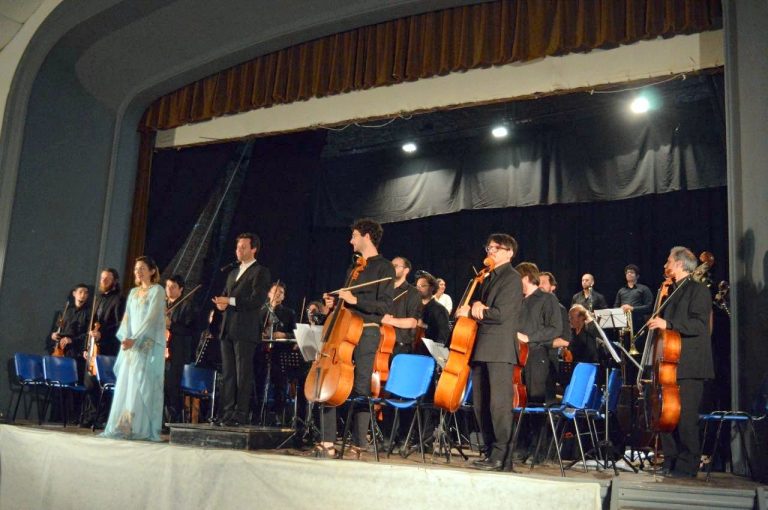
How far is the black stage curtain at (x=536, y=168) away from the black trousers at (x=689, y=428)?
3.28 m

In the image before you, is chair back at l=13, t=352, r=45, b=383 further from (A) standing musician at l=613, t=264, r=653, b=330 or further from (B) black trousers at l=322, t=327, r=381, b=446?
(A) standing musician at l=613, t=264, r=653, b=330

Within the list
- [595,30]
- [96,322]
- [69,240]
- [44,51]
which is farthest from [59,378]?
[595,30]

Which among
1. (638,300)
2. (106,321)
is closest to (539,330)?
(638,300)

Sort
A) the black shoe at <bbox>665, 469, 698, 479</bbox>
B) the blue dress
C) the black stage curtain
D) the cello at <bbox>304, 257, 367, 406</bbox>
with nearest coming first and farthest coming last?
the cello at <bbox>304, 257, 367, 406</bbox>, the black shoe at <bbox>665, 469, 698, 479</bbox>, the blue dress, the black stage curtain

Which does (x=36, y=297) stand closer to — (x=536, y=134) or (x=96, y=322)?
(x=96, y=322)

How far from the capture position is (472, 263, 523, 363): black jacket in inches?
211

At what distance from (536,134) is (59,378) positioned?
6179 millimetres

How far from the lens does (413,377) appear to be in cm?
594

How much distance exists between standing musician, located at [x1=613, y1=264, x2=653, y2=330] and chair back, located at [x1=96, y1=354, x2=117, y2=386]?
5.62 m

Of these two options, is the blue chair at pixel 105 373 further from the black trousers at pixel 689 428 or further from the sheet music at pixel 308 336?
the black trousers at pixel 689 428

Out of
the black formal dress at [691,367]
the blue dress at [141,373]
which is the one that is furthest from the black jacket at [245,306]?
the black formal dress at [691,367]

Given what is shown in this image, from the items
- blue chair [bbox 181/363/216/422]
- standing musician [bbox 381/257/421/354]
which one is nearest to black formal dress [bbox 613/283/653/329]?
standing musician [bbox 381/257/421/354]

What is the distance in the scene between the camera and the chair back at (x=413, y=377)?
591 cm

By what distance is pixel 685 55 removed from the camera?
7.18 m
